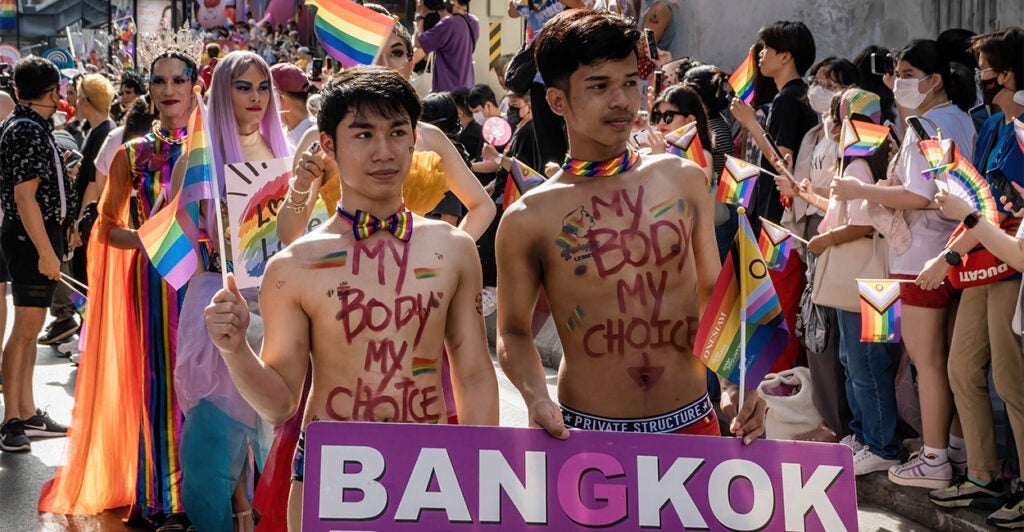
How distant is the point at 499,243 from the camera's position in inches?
151

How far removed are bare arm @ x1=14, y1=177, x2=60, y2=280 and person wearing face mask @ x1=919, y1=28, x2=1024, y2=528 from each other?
202 inches

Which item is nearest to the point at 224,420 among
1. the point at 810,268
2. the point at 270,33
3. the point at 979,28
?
the point at 810,268

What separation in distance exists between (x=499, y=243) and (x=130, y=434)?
351 centimetres

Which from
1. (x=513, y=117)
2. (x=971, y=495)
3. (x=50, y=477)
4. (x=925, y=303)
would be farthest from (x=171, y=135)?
(x=513, y=117)

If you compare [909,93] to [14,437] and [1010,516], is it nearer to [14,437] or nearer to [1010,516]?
[1010,516]

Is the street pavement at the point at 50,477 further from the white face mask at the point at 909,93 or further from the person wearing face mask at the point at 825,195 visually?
the white face mask at the point at 909,93

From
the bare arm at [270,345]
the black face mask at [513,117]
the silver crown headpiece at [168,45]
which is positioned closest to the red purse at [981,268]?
the bare arm at [270,345]

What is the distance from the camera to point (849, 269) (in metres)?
7.04

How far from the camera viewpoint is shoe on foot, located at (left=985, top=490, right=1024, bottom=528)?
5898 millimetres

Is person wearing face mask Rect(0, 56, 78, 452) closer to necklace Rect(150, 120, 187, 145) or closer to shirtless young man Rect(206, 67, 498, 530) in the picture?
necklace Rect(150, 120, 187, 145)

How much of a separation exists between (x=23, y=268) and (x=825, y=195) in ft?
15.8

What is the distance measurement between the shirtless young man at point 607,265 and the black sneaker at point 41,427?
552cm

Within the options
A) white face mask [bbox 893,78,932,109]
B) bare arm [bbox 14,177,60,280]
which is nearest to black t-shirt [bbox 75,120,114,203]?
bare arm [bbox 14,177,60,280]

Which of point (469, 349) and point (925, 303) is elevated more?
point (469, 349)
